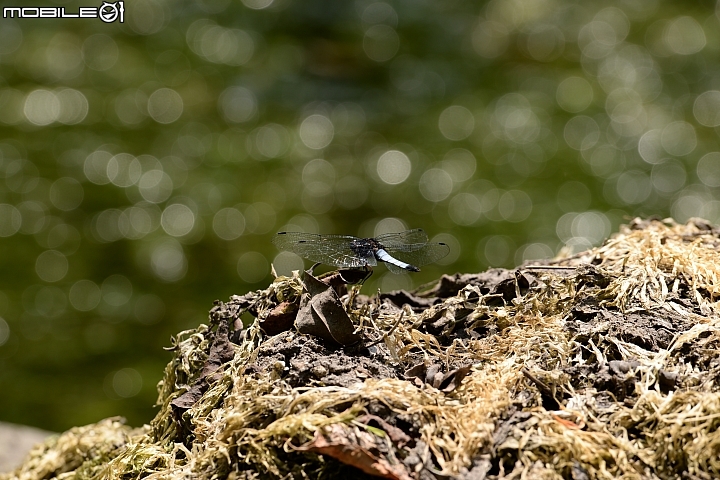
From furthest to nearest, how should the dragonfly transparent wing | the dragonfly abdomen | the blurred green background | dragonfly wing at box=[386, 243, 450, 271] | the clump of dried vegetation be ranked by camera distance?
the blurred green background → dragonfly wing at box=[386, 243, 450, 271] → the dragonfly abdomen → the dragonfly transparent wing → the clump of dried vegetation

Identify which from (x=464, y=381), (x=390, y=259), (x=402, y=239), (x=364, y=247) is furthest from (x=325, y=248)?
(x=464, y=381)

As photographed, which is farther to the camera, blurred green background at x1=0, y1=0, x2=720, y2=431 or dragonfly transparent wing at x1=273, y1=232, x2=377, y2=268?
blurred green background at x1=0, y1=0, x2=720, y2=431

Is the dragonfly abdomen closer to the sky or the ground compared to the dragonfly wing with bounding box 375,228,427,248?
closer to the ground

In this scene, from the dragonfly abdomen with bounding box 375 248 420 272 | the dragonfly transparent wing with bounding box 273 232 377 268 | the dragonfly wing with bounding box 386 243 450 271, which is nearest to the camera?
the dragonfly transparent wing with bounding box 273 232 377 268

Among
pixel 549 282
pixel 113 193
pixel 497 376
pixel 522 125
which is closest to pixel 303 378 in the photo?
pixel 497 376

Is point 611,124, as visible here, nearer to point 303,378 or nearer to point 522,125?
point 522,125

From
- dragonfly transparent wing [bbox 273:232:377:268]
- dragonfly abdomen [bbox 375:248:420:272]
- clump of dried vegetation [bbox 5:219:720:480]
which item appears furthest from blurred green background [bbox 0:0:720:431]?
clump of dried vegetation [bbox 5:219:720:480]

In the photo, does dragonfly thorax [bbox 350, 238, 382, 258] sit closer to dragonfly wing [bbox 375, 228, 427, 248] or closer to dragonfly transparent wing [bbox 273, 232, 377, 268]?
dragonfly transparent wing [bbox 273, 232, 377, 268]

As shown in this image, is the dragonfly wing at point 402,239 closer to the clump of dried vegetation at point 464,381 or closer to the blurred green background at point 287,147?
the clump of dried vegetation at point 464,381
